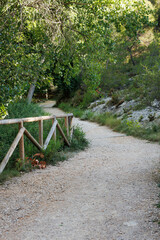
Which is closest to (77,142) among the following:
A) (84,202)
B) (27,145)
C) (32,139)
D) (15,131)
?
(27,145)

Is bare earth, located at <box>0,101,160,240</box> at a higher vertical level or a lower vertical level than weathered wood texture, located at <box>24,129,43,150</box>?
lower

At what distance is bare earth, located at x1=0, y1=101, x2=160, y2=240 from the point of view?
10.2 feet

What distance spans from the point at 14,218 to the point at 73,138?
5.44 meters

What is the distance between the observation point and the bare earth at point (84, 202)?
3.10 meters

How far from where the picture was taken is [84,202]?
407 centimetres

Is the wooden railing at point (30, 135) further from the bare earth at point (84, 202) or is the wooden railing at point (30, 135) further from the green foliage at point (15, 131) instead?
the bare earth at point (84, 202)

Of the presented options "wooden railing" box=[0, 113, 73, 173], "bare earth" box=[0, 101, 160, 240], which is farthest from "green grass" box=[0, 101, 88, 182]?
"bare earth" box=[0, 101, 160, 240]

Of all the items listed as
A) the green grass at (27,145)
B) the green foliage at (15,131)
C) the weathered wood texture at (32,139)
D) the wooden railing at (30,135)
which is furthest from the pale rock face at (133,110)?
the weathered wood texture at (32,139)

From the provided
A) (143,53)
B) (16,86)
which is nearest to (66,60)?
(16,86)

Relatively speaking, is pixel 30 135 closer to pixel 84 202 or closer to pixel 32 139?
pixel 32 139

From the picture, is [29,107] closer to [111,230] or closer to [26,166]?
[26,166]

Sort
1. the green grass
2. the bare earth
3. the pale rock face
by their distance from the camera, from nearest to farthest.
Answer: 1. the bare earth
2. the green grass
3. the pale rock face

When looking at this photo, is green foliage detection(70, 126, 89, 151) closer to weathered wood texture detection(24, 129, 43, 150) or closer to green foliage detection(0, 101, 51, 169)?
green foliage detection(0, 101, 51, 169)

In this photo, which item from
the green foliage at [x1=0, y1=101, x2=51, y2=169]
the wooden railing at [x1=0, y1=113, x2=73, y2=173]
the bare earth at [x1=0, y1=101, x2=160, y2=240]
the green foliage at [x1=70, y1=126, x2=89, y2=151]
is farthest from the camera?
the green foliage at [x1=70, y1=126, x2=89, y2=151]
